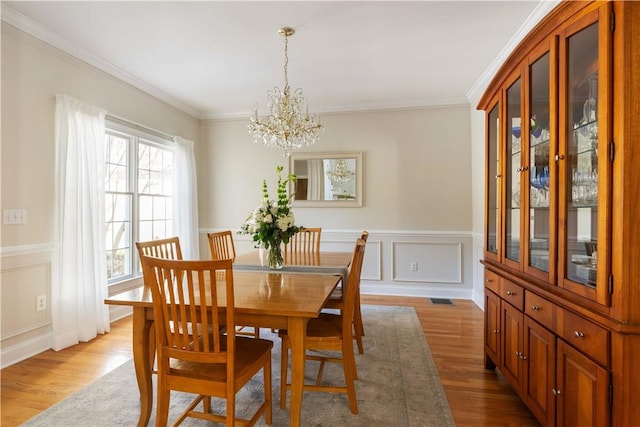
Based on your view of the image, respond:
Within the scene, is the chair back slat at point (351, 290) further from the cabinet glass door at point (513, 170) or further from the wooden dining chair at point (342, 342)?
the cabinet glass door at point (513, 170)

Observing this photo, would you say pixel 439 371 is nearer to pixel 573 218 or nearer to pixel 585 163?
pixel 573 218

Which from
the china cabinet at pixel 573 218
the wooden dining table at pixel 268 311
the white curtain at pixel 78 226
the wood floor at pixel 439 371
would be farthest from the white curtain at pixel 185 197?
the china cabinet at pixel 573 218

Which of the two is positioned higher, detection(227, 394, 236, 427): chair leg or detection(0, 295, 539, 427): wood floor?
detection(227, 394, 236, 427): chair leg

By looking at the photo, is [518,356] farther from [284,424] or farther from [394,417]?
[284,424]

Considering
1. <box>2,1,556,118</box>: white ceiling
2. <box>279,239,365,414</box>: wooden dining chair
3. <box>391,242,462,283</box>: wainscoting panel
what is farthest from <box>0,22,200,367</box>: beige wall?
<box>391,242,462,283</box>: wainscoting panel

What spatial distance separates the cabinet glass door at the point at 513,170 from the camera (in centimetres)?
187

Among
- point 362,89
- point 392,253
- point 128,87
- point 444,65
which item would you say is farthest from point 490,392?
point 128,87

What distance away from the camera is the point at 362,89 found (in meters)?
3.85

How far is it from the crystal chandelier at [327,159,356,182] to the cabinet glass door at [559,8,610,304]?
10.3 ft

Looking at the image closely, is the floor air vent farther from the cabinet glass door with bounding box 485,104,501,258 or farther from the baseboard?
the baseboard

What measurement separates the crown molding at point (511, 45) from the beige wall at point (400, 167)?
0.39m

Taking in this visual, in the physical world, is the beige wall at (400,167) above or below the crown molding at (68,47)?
below

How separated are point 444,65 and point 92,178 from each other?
145 inches

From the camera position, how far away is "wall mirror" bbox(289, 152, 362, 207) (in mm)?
4461
